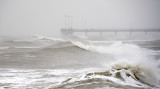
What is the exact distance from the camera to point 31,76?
1152 cm

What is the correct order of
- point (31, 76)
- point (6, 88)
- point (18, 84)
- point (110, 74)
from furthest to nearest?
point (31, 76) → point (110, 74) → point (18, 84) → point (6, 88)

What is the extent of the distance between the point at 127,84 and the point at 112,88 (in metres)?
0.93

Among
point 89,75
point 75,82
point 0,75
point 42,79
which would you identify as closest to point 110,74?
point 89,75

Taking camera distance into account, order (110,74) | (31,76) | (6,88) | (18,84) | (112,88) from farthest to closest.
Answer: (31,76), (110,74), (18,84), (6,88), (112,88)

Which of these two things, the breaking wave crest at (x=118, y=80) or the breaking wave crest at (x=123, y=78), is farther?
the breaking wave crest at (x=123, y=78)

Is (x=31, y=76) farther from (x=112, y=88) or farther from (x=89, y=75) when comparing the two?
(x=112, y=88)

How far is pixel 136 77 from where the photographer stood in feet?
33.8

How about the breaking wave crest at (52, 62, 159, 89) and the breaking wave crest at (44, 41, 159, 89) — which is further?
the breaking wave crest at (44, 41, 159, 89)

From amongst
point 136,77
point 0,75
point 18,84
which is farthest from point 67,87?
point 0,75

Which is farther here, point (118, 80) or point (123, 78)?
point (123, 78)

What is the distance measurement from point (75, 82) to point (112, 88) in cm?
156

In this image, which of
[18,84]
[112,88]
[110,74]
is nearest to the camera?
[112,88]

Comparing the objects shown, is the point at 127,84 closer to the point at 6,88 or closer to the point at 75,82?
the point at 75,82

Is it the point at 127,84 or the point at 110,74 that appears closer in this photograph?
the point at 127,84
